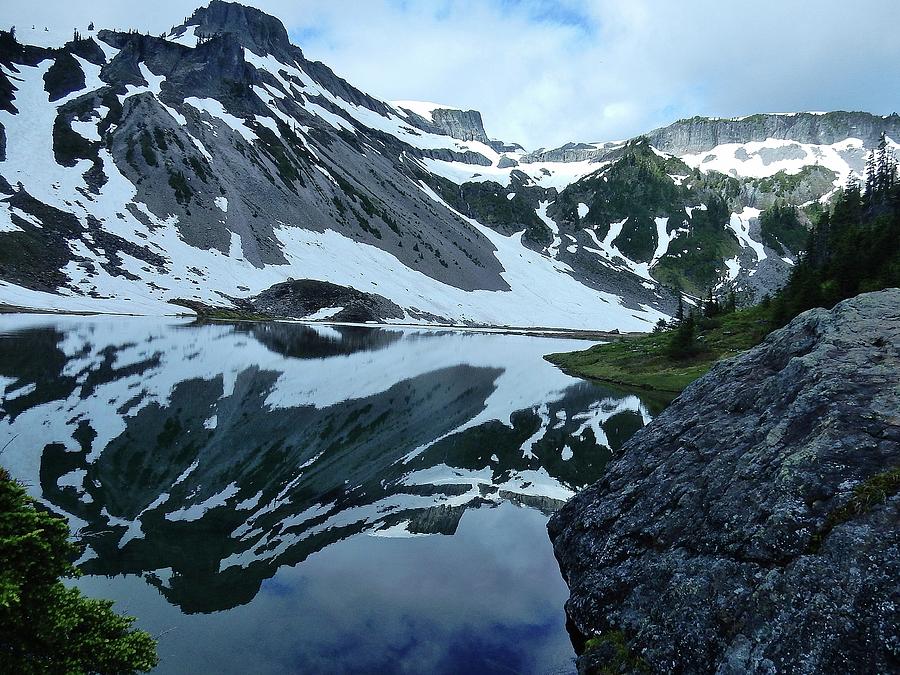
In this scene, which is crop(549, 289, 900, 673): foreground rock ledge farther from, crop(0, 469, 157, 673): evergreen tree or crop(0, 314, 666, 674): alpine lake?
Result: crop(0, 469, 157, 673): evergreen tree

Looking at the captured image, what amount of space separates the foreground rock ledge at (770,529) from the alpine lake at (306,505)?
2.42 metres

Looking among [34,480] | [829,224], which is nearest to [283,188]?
[829,224]

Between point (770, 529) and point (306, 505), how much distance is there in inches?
613

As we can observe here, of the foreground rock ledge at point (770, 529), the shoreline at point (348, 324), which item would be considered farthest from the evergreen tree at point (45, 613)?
the shoreline at point (348, 324)

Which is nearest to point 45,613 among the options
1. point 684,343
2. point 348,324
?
point 684,343

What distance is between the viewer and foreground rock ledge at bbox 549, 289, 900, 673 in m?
7.80

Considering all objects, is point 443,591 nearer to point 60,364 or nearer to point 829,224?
point 60,364

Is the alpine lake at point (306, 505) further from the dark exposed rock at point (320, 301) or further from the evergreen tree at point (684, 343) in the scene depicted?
the dark exposed rock at point (320, 301)

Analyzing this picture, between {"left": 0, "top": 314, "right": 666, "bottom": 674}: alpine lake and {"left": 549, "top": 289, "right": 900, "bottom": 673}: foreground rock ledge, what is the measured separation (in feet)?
7.95

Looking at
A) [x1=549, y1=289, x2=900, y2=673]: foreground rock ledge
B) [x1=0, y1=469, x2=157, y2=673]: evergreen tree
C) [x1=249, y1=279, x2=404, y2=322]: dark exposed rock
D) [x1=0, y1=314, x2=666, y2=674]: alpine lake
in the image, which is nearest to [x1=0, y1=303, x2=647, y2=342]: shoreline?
[x1=249, y1=279, x2=404, y2=322]: dark exposed rock

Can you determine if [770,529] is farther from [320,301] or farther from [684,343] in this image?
[320,301]

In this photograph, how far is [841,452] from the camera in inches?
408

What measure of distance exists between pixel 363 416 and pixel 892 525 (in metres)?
29.9

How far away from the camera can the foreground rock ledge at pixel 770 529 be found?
307 inches
